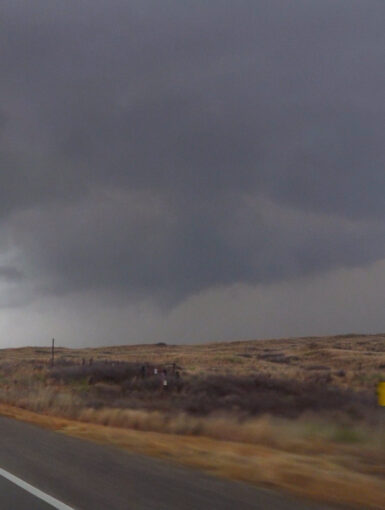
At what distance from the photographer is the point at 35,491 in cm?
1041

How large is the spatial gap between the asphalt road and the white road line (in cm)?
3

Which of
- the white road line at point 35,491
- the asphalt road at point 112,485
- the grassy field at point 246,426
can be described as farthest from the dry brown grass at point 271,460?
the white road line at point 35,491

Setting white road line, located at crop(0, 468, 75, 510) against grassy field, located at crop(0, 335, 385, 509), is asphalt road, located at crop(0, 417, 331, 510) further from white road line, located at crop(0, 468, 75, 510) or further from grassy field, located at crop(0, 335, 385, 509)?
grassy field, located at crop(0, 335, 385, 509)

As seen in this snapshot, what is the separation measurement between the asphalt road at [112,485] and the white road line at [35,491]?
0.03 m

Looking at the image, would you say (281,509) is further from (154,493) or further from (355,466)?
(355,466)

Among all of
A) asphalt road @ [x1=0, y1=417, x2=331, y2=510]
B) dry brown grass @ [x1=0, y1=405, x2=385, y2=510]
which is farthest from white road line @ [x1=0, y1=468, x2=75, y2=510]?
dry brown grass @ [x1=0, y1=405, x2=385, y2=510]

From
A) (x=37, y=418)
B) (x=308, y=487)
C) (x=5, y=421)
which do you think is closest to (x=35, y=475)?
(x=308, y=487)

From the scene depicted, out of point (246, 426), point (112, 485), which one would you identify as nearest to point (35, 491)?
point (112, 485)

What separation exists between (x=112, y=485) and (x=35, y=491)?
1.21 metres

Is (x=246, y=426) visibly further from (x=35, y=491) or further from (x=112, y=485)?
(x=35, y=491)

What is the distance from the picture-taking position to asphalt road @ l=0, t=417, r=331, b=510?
31.0 feet

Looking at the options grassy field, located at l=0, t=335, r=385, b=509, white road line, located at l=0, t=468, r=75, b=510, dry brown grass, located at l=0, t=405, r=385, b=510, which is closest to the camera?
white road line, located at l=0, t=468, r=75, b=510

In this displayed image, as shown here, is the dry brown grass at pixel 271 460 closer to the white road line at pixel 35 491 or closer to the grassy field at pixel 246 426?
the grassy field at pixel 246 426

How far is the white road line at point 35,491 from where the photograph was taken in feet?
30.8
